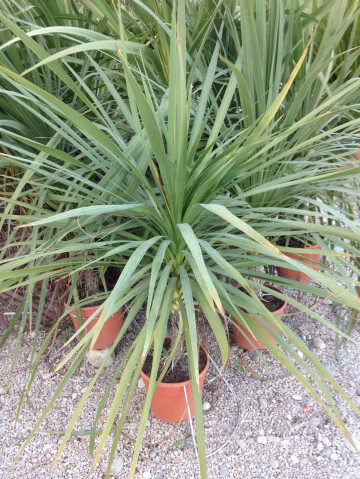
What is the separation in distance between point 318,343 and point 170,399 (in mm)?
562

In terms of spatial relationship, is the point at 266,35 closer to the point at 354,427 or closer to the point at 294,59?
the point at 294,59

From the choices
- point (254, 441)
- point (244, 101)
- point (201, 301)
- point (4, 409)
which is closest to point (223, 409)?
point (254, 441)

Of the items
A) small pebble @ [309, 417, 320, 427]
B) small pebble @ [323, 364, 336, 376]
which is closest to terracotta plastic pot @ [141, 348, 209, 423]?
small pebble @ [309, 417, 320, 427]

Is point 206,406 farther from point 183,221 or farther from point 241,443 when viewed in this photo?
point 183,221

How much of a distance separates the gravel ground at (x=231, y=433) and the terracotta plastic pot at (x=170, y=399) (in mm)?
49

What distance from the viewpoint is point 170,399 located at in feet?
3.20

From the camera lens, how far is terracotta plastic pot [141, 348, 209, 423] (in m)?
0.93

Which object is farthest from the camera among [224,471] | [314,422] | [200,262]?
[314,422]

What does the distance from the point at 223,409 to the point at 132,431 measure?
0.26 meters

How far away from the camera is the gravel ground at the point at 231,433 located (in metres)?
0.96

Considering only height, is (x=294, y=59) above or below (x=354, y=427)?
above

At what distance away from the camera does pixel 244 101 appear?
2.65 feet

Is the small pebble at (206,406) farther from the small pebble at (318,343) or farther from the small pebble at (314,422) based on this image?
the small pebble at (318,343)

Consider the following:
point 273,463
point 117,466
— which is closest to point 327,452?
point 273,463
